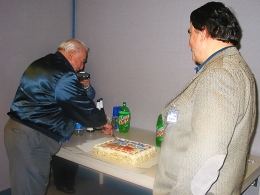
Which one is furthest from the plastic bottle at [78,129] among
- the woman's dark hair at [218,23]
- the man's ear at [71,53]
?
the woman's dark hair at [218,23]

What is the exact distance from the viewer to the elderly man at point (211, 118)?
2.55 feet

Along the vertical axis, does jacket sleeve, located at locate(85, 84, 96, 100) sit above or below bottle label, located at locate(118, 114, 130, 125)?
above

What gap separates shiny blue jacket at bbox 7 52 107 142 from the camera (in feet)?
5.04

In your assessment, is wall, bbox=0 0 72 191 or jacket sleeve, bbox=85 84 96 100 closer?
wall, bbox=0 0 72 191

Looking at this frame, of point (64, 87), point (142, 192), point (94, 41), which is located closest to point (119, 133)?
point (142, 192)

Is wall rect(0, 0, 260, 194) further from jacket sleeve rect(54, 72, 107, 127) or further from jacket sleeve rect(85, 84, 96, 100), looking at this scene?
jacket sleeve rect(54, 72, 107, 127)

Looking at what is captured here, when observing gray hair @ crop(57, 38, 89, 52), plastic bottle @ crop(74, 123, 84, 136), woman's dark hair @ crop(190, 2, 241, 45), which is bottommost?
plastic bottle @ crop(74, 123, 84, 136)

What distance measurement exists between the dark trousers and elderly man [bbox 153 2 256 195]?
4.47 ft

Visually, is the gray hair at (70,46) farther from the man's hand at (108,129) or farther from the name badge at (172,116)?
the name badge at (172,116)

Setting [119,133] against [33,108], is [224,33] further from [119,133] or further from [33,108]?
[119,133]

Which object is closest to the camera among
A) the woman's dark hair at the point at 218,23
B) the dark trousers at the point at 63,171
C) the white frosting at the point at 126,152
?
the woman's dark hair at the point at 218,23

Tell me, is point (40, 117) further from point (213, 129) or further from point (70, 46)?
point (213, 129)

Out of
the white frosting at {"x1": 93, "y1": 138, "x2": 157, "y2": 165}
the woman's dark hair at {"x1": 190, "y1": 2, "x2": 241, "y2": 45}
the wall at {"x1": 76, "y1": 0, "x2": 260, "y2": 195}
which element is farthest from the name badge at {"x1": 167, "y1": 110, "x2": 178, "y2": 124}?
the wall at {"x1": 76, "y1": 0, "x2": 260, "y2": 195}

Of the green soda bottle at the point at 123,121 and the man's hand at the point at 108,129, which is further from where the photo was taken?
the green soda bottle at the point at 123,121
